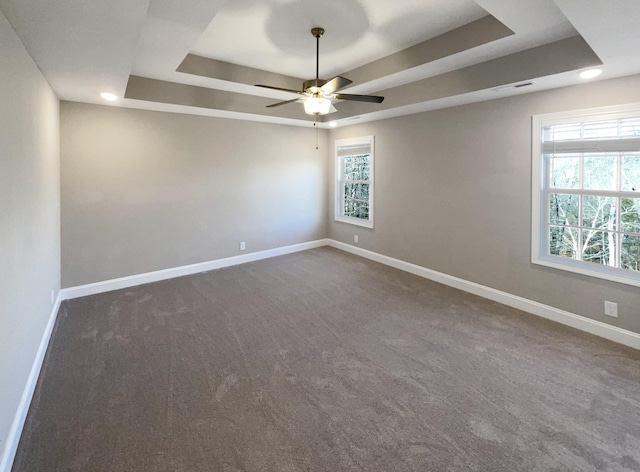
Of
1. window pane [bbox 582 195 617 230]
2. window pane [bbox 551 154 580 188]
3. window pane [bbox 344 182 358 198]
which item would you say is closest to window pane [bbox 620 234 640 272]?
window pane [bbox 582 195 617 230]

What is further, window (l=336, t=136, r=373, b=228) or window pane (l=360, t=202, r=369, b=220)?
window pane (l=360, t=202, r=369, b=220)

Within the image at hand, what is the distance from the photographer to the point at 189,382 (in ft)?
8.21

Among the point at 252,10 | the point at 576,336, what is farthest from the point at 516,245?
the point at 252,10

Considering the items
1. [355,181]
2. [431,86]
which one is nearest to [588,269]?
[431,86]

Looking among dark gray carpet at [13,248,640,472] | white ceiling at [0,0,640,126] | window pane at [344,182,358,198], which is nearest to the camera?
dark gray carpet at [13,248,640,472]

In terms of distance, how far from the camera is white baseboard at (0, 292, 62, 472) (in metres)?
1.73

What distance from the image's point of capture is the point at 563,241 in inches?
139

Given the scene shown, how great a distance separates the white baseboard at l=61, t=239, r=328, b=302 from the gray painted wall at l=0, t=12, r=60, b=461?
102cm

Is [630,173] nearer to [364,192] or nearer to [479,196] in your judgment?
[479,196]

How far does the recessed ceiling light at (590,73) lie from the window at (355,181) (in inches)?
119

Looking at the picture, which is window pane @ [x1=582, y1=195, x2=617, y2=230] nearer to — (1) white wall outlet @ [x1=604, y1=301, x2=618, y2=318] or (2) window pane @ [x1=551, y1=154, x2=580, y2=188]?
(2) window pane @ [x1=551, y1=154, x2=580, y2=188]

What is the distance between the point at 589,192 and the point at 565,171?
33cm

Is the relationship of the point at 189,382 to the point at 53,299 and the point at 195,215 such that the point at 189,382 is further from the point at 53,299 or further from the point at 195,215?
the point at 195,215

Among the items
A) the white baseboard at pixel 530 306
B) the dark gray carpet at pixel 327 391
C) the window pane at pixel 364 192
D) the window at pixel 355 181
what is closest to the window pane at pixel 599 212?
the white baseboard at pixel 530 306
